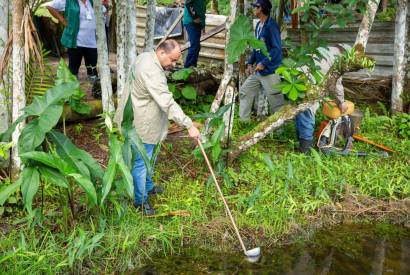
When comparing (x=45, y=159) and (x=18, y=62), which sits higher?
(x=18, y=62)

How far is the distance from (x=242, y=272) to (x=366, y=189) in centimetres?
189

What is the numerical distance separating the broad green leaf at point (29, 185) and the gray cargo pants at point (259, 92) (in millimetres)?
3364

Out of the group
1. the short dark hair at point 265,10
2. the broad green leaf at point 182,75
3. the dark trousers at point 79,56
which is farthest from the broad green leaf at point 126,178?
the dark trousers at point 79,56

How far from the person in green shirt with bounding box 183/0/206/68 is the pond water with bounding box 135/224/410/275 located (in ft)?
14.0

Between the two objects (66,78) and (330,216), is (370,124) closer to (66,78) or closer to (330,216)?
(330,216)

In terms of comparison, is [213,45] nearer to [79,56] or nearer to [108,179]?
[79,56]

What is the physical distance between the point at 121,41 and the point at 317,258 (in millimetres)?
3135

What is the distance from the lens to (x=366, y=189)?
5379 mm

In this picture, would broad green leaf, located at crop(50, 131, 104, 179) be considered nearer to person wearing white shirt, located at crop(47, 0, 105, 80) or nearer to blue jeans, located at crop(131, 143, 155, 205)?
blue jeans, located at crop(131, 143, 155, 205)

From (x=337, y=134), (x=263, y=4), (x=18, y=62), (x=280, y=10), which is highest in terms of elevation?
(x=263, y=4)

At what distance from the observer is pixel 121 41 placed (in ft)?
18.9

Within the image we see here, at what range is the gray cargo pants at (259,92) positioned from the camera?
6.30 meters

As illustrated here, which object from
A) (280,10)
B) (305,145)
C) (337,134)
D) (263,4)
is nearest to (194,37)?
(280,10)

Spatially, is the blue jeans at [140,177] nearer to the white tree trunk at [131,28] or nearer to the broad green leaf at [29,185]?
the broad green leaf at [29,185]
